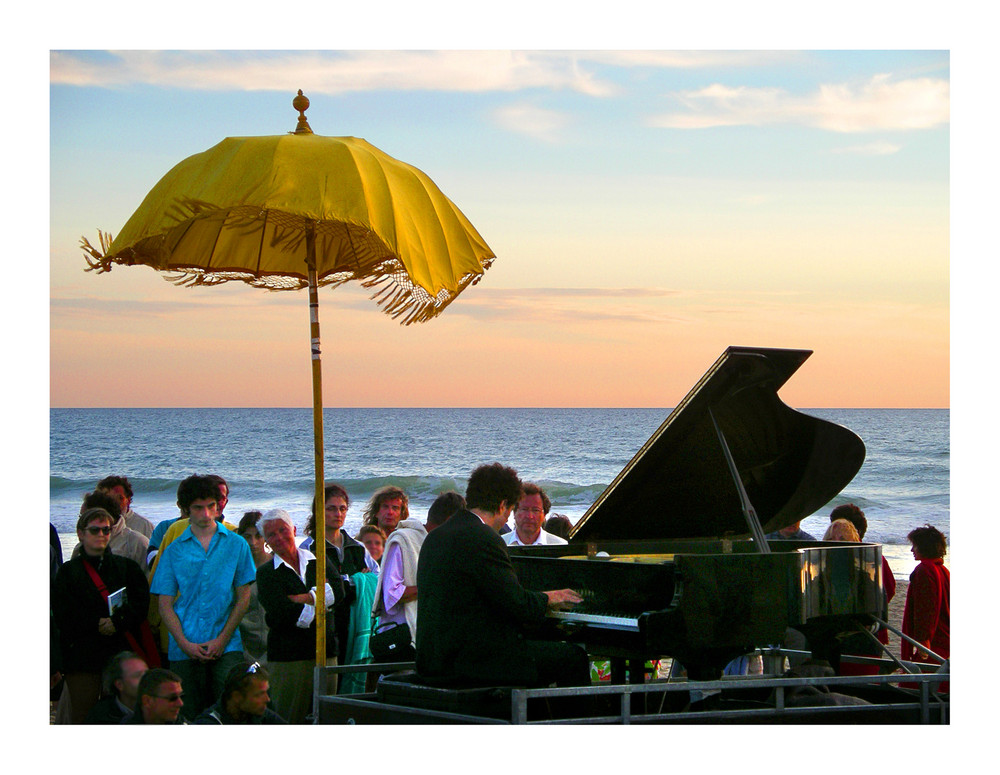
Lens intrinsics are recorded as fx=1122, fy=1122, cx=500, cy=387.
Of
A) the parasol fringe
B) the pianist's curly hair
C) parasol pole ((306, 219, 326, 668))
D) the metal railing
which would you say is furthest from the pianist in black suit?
the parasol fringe

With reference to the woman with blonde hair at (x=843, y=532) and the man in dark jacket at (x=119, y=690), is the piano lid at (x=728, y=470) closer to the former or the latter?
the woman with blonde hair at (x=843, y=532)

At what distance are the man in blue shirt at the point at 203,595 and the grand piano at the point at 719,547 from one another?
1639 millimetres

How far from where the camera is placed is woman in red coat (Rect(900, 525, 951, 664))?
7.30m

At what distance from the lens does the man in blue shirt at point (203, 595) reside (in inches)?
251

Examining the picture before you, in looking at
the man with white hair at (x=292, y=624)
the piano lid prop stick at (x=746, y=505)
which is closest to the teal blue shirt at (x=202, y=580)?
the man with white hair at (x=292, y=624)

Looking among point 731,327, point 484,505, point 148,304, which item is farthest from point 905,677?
point 148,304

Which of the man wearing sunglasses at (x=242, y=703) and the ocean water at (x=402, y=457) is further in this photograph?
the ocean water at (x=402, y=457)

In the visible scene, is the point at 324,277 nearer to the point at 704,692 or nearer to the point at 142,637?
the point at 142,637

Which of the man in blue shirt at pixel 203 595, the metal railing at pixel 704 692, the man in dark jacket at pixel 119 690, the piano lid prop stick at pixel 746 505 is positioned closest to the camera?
the metal railing at pixel 704 692

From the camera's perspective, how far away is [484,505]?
220 inches

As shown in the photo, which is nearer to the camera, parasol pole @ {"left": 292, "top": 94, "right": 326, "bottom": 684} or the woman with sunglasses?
parasol pole @ {"left": 292, "top": 94, "right": 326, "bottom": 684}

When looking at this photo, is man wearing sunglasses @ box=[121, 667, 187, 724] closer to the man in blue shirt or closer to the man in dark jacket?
the man in dark jacket

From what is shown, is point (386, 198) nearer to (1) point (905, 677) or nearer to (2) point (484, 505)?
(2) point (484, 505)

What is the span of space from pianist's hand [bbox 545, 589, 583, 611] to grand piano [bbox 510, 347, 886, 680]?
105 millimetres
